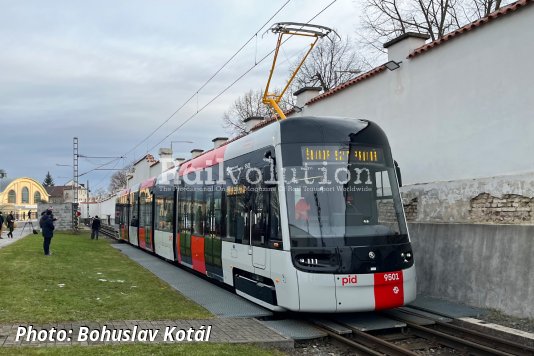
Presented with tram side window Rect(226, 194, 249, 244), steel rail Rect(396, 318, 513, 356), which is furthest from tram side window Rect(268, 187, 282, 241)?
steel rail Rect(396, 318, 513, 356)

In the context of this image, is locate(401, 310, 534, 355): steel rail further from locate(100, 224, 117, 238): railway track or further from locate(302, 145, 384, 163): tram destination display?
locate(100, 224, 117, 238): railway track

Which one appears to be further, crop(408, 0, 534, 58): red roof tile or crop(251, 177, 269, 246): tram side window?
crop(408, 0, 534, 58): red roof tile

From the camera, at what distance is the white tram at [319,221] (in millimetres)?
7945

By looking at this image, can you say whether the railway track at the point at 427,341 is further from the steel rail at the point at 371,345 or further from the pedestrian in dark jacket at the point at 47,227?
the pedestrian in dark jacket at the point at 47,227

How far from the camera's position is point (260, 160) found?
9.33 metres

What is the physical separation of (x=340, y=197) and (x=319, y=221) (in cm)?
51

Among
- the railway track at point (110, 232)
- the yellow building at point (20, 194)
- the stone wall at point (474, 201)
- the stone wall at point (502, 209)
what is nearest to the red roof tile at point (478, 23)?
the stone wall at point (474, 201)

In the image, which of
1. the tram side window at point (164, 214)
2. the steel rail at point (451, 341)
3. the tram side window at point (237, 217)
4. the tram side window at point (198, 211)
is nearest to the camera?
the steel rail at point (451, 341)

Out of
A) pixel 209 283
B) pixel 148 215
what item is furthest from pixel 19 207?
pixel 209 283

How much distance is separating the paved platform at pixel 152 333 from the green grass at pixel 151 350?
26cm

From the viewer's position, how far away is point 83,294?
33.9 feet

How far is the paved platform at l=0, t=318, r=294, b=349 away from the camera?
682 cm

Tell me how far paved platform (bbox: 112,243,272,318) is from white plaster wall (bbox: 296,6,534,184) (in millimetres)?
4902

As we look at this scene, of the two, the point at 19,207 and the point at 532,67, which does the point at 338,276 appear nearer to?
the point at 532,67
